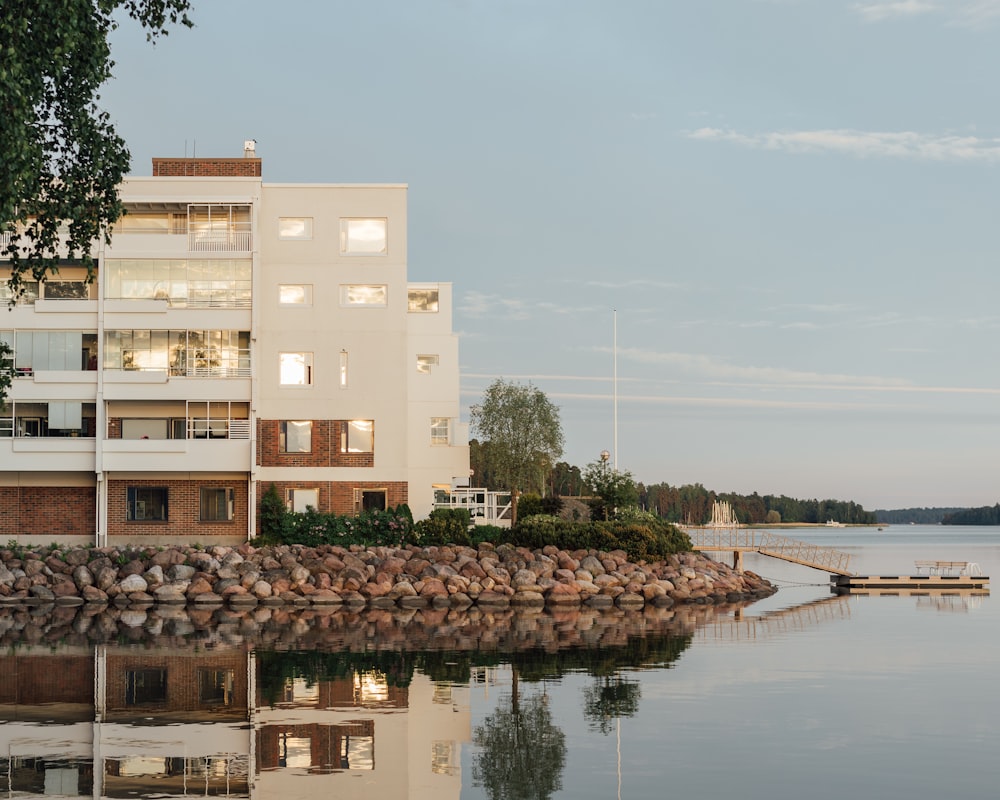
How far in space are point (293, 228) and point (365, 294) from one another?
14.3 feet

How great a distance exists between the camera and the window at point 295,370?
56000 millimetres

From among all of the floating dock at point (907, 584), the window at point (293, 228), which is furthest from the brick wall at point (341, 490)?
the floating dock at point (907, 584)

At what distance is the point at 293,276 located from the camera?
184 ft

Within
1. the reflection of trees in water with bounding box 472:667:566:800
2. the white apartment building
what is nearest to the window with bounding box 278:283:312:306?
the white apartment building

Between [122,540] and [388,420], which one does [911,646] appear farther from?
[122,540]

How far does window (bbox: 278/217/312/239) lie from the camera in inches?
2219

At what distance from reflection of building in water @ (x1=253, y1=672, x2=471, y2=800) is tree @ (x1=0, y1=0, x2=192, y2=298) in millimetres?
8329

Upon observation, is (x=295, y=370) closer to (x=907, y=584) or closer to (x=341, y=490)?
(x=341, y=490)

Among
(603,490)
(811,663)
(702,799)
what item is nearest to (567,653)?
(811,663)

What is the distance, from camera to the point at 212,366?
182 ft

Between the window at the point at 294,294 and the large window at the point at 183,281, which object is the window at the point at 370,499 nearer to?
the window at the point at 294,294

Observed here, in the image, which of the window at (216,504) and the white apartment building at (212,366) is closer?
the white apartment building at (212,366)

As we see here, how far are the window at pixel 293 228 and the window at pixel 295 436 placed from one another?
8225 mm

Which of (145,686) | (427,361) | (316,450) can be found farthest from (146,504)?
(145,686)
